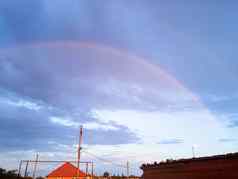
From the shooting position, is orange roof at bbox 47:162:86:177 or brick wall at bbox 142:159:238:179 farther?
orange roof at bbox 47:162:86:177

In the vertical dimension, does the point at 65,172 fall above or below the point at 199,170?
above

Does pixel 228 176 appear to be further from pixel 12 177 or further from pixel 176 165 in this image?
pixel 12 177

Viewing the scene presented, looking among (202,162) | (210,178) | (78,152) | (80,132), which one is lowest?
(210,178)

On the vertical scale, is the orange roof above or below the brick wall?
above

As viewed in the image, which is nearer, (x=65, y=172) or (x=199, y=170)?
(x=199, y=170)

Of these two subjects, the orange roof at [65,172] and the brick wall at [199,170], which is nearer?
the brick wall at [199,170]

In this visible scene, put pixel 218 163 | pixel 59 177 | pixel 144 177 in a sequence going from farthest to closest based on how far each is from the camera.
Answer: pixel 59 177 → pixel 144 177 → pixel 218 163

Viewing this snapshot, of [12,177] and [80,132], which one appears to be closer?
[80,132]

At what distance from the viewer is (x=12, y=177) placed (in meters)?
37.3

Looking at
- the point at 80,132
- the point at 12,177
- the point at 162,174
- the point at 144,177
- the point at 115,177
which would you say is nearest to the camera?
the point at 162,174

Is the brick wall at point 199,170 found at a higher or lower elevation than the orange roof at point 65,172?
lower

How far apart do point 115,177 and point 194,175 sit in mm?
49073

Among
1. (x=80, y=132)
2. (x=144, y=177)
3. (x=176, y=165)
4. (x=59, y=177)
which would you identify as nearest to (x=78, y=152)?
(x=80, y=132)

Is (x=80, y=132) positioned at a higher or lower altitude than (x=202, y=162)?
higher
